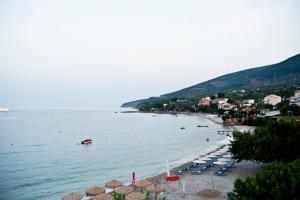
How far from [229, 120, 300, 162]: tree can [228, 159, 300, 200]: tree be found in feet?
32.4

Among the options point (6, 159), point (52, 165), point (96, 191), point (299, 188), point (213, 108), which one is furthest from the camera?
point (213, 108)

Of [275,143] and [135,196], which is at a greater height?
[275,143]

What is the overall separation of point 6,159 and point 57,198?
63.5ft

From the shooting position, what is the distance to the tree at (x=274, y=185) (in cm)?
914

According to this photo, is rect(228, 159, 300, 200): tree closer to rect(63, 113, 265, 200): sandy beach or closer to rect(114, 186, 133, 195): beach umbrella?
rect(63, 113, 265, 200): sandy beach

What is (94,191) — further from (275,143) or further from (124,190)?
(275,143)

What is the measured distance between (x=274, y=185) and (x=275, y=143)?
433 inches

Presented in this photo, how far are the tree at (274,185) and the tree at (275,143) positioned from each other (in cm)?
987

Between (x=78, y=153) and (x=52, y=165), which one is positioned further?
A: (x=78, y=153)

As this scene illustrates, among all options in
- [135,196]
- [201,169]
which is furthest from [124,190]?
[201,169]

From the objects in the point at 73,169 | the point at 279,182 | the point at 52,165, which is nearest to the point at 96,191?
the point at 279,182

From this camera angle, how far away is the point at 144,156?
1468 inches

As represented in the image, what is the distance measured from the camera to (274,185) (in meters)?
9.53

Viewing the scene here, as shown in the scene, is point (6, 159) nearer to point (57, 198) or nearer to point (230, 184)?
point (57, 198)
